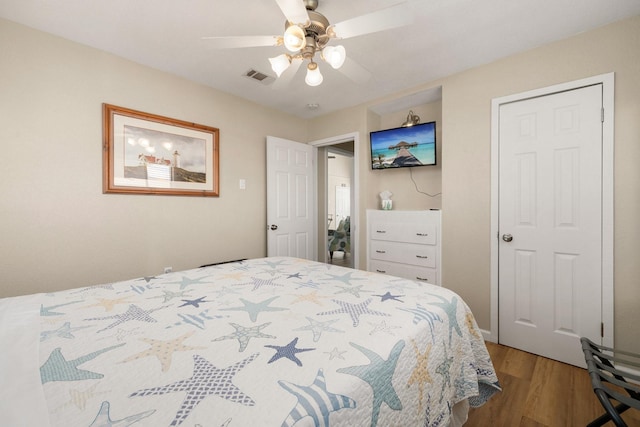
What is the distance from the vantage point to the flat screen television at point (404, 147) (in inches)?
119

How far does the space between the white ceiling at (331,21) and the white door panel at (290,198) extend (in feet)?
3.66

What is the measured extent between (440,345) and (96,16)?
286 centimetres

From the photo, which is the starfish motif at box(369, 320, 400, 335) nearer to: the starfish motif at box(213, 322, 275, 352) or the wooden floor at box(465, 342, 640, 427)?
the starfish motif at box(213, 322, 275, 352)

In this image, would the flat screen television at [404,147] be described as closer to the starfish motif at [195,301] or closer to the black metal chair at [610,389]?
the black metal chair at [610,389]

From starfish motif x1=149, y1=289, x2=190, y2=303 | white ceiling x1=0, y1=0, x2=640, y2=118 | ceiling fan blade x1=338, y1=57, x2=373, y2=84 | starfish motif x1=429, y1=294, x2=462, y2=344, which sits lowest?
starfish motif x1=429, y1=294, x2=462, y2=344

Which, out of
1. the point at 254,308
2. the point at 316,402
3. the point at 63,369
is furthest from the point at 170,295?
the point at 316,402

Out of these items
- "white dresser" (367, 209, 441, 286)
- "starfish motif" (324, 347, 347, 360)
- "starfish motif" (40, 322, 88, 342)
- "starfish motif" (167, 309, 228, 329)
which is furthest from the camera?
"white dresser" (367, 209, 441, 286)

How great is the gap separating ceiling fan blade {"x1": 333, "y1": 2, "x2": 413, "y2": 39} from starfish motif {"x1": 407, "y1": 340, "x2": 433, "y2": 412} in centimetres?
142

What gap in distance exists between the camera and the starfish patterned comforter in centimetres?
60

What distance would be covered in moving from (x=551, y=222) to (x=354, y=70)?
6.45 ft

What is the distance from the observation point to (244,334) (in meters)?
0.94

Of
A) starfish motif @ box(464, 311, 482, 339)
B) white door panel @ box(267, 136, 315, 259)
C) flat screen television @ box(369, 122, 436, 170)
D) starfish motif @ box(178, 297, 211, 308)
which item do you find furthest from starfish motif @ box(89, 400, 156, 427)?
flat screen television @ box(369, 122, 436, 170)

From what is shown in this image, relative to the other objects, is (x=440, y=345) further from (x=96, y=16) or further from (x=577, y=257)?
(x=96, y=16)

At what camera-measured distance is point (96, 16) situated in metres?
1.90
